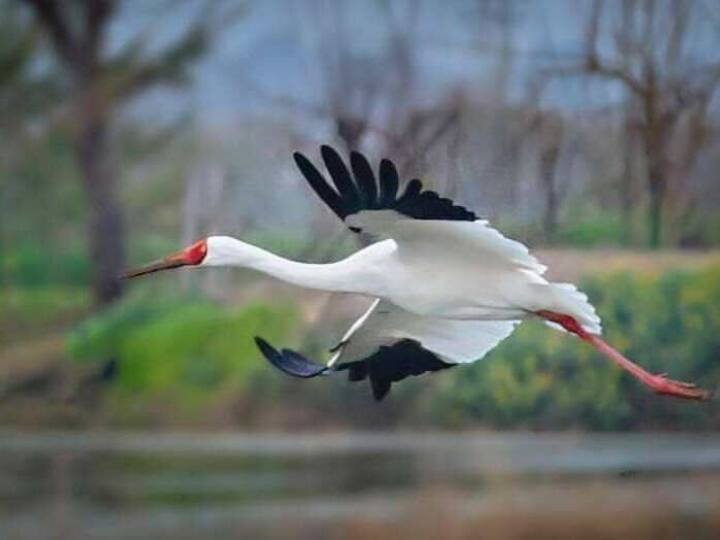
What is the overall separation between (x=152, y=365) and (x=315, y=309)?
871 millimetres

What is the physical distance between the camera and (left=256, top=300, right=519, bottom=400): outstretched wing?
12.3 feet

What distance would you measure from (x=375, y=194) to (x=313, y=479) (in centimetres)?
552

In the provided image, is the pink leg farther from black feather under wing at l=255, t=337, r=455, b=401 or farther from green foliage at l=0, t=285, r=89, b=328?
green foliage at l=0, t=285, r=89, b=328

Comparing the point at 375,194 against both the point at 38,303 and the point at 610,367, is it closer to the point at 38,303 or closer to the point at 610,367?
the point at 610,367

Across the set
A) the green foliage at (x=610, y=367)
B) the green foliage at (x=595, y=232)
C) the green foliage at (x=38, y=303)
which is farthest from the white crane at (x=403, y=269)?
the green foliage at (x=38, y=303)

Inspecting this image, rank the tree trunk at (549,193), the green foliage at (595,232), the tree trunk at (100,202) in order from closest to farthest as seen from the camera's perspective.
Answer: the tree trunk at (549,193) < the green foliage at (595,232) < the tree trunk at (100,202)

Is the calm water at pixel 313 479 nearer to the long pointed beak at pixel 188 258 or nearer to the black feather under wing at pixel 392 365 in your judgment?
the black feather under wing at pixel 392 365

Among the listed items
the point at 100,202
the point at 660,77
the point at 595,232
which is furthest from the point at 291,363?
Answer: the point at 100,202

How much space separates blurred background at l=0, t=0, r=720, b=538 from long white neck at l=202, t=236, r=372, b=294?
14.5ft

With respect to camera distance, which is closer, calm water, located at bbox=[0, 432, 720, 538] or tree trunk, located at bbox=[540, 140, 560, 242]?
tree trunk, located at bbox=[540, 140, 560, 242]

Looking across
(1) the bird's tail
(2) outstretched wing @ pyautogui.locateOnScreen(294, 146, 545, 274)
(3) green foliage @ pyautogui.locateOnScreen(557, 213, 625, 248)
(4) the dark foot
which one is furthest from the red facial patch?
(3) green foliage @ pyautogui.locateOnScreen(557, 213, 625, 248)

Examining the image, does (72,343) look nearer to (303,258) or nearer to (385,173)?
(303,258)

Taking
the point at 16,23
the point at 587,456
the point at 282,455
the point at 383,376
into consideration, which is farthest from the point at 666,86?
the point at 383,376

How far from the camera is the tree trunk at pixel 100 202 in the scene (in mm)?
8984
